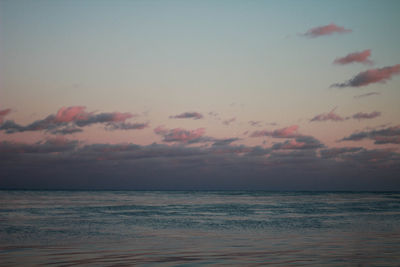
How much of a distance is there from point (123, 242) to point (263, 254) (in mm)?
6390

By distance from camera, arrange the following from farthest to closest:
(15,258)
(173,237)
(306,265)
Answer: (173,237), (15,258), (306,265)

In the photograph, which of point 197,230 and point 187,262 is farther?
point 197,230

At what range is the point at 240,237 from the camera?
18328 mm

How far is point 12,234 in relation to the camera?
61.2 ft

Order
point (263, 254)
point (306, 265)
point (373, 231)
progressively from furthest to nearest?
point (373, 231), point (263, 254), point (306, 265)

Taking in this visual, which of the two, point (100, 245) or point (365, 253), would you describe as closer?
point (365, 253)

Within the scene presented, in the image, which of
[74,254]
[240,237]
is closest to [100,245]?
[74,254]

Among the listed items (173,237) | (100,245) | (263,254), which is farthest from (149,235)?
(263,254)

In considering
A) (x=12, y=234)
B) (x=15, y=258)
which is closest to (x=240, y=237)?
(x=15, y=258)

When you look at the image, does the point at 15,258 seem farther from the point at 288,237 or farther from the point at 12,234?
the point at 288,237

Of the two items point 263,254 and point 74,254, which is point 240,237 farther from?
point 74,254

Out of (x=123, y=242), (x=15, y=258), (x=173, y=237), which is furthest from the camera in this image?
(x=173, y=237)

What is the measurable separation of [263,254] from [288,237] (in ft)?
18.3

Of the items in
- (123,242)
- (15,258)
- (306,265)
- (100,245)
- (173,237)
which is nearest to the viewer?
(306,265)
